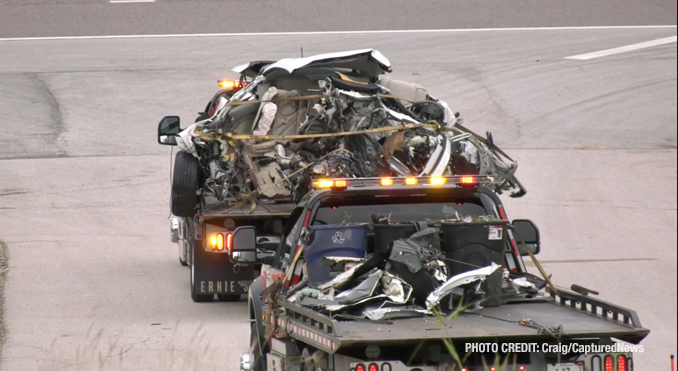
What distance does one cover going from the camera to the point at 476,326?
698cm

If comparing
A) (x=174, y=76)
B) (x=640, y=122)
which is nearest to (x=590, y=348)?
(x=640, y=122)

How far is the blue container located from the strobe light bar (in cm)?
41

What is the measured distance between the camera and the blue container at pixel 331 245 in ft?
26.3

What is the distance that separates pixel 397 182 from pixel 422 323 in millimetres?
1614

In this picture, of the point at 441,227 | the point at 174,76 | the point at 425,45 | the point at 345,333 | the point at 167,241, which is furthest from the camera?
the point at 425,45

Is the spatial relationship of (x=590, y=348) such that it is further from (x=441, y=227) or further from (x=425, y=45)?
(x=425, y=45)

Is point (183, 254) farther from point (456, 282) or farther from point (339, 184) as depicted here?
point (456, 282)

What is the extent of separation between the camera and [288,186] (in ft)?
41.3

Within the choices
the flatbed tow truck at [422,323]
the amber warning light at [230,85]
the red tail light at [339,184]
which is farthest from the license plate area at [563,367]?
the amber warning light at [230,85]

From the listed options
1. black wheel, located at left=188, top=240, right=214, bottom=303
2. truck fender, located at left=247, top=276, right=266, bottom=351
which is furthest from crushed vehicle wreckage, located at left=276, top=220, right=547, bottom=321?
black wheel, located at left=188, top=240, right=214, bottom=303

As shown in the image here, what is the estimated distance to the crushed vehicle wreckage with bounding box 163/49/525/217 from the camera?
12.6 metres

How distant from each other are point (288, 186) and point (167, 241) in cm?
372

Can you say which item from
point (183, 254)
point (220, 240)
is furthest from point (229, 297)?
point (183, 254)

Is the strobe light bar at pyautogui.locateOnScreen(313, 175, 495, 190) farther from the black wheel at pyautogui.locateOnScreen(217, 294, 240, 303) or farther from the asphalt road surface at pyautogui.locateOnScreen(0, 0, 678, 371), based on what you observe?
the black wheel at pyautogui.locateOnScreen(217, 294, 240, 303)
